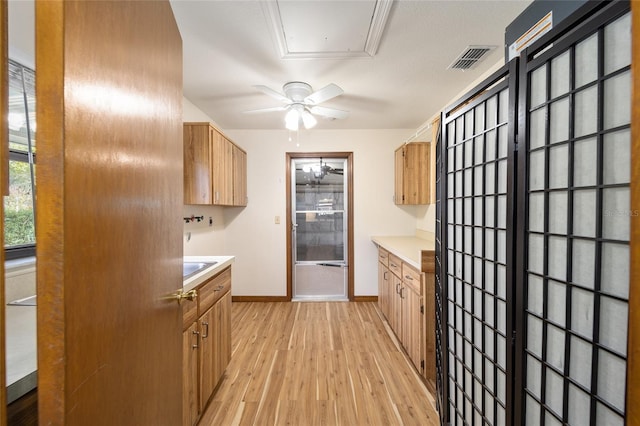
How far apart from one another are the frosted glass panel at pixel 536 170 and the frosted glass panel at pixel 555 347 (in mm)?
427

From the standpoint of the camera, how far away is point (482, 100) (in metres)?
1.04

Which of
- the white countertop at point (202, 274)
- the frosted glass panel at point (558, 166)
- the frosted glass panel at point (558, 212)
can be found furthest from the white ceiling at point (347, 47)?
the white countertop at point (202, 274)

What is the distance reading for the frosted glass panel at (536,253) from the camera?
79 centimetres

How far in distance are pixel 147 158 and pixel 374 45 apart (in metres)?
1.67

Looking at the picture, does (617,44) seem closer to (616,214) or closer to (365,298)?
(616,214)

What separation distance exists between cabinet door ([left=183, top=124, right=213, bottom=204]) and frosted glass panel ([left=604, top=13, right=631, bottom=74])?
2.45 m

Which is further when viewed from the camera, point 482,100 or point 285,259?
point 285,259

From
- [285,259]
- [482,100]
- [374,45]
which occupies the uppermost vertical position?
[374,45]

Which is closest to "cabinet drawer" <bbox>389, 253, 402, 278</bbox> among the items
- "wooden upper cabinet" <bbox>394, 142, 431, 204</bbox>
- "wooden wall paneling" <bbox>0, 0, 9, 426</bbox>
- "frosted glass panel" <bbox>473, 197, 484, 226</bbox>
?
"wooden upper cabinet" <bbox>394, 142, 431, 204</bbox>

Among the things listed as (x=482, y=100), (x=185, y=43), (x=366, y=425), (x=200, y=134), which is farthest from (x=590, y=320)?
(x=200, y=134)

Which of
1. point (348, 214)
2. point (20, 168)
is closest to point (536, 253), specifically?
point (20, 168)

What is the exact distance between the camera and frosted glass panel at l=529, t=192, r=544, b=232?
79 centimetres

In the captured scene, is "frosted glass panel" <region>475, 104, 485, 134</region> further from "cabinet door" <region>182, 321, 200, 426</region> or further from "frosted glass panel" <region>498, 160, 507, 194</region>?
"cabinet door" <region>182, 321, 200, 426</region>

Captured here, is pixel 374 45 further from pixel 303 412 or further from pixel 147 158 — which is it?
pixel 303 412
